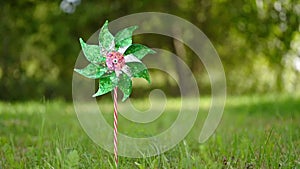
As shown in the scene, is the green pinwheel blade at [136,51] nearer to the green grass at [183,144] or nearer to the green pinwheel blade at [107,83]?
the green pinwheel blade at [107,83]

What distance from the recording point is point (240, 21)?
20.7ft

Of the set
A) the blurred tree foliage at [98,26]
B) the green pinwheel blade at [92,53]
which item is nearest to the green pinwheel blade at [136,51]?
the green pinwheel blade at [92,53]

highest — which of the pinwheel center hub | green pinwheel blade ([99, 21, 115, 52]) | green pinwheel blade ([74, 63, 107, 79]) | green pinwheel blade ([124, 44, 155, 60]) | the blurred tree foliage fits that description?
the blurred tree foliage

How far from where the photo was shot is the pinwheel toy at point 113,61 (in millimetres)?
1908

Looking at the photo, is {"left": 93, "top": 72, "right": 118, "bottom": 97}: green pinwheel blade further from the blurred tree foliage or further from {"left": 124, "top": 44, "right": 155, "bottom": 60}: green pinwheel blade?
the blurred tree foliage

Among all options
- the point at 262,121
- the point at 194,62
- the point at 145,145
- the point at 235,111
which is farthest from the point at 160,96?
the point at 145,145

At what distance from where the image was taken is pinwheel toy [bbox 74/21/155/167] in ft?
6.26

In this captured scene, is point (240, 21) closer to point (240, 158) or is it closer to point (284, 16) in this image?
point (284, 16)

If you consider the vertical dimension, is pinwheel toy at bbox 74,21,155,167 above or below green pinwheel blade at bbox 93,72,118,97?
above

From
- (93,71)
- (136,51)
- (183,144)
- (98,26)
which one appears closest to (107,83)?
(93,71)

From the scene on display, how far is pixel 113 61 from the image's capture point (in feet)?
6.28

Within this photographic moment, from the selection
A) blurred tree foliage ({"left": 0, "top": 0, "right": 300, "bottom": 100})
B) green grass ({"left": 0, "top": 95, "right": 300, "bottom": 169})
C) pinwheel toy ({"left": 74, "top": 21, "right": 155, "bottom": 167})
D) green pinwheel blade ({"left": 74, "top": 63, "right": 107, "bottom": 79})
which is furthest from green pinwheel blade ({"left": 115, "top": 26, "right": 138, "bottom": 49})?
blurred tree foliage ({"left": 0, "top": 0, "right": 300, "bottom": 100})

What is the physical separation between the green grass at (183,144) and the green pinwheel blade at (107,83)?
0.28m

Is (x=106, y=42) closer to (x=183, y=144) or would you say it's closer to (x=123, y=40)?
(x=123, y=40)
